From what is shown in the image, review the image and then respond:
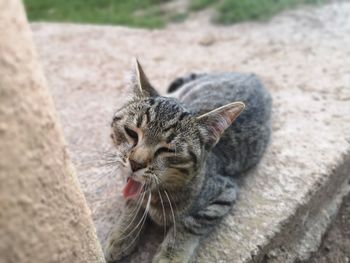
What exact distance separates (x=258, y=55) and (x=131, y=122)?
9.37 feet

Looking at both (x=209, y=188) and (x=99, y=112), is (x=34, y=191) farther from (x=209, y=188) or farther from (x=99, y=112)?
(x=99, y=112)

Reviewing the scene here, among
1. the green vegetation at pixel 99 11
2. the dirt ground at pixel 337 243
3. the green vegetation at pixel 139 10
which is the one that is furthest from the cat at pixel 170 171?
the green vegetation at pixel 99 11

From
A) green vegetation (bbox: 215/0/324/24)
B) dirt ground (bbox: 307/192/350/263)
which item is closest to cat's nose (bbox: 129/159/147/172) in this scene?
dirt ground (bbox: 307/192/350/263)

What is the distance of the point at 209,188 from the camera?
7.61 feet

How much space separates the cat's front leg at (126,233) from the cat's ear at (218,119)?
23.0 inches

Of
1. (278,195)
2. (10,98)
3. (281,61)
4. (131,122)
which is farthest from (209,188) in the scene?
(281,61)

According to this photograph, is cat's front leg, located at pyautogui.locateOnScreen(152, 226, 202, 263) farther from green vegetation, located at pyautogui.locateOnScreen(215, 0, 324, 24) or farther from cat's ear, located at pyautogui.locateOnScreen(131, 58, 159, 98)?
green vegetation, located at pyautogui.locateOnScreen(215, 0, 324, 24)

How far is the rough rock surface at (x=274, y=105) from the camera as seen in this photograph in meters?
2.33

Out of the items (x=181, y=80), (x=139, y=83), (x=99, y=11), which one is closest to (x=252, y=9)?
(x=99, y=11)

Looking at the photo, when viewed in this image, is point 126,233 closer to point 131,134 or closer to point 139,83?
point 131,134

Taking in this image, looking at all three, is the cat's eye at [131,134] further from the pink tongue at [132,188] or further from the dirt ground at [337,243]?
the dirt ground at [337,243]

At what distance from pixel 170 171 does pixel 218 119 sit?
15.1 inches

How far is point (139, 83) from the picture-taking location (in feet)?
7.41

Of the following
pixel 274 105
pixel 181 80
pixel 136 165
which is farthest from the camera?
pixel 181 80
